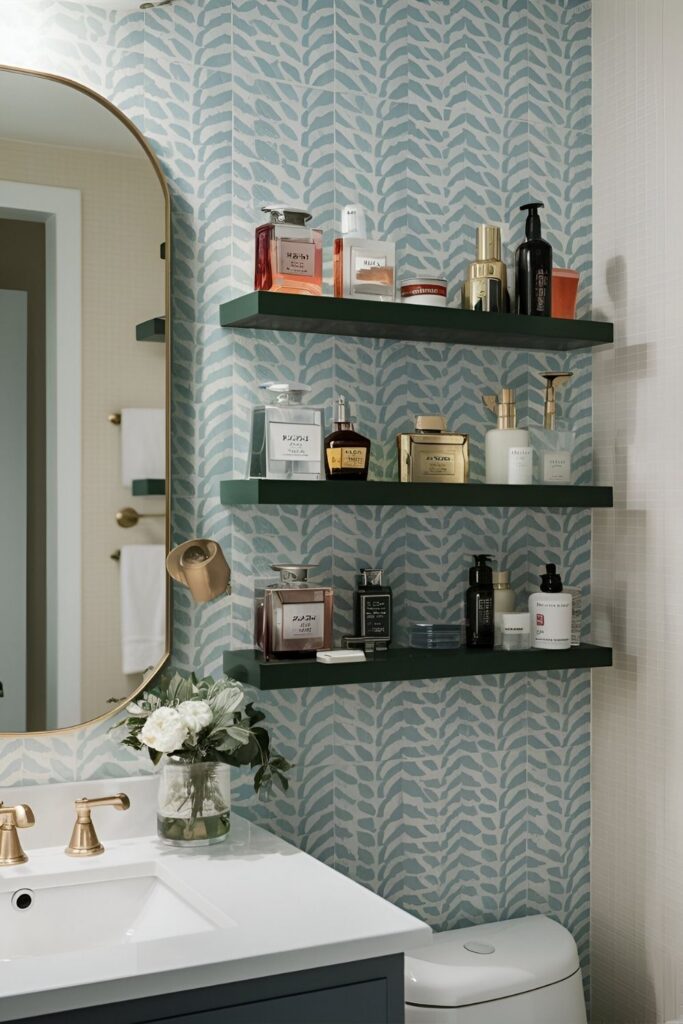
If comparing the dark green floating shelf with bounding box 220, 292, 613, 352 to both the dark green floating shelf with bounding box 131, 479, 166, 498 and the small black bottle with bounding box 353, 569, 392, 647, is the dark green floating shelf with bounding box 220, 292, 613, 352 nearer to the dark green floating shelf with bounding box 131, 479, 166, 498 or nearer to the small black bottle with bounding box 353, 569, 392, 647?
the dark green floating shelf with bounding box 131, 479, 166, 498

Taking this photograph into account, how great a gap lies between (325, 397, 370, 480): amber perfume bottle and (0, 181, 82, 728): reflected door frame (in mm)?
420

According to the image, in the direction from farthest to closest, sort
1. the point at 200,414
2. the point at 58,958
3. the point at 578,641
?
the point at 578,641 < the point at 200,414 < the point at 58,958

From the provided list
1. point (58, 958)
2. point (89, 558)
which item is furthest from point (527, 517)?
point (58, 958)

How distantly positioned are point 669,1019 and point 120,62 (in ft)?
6.41

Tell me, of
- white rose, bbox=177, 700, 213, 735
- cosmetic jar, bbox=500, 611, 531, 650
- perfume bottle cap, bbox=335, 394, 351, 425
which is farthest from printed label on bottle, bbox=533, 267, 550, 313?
white rose, bbox=177, 700, 213, 735

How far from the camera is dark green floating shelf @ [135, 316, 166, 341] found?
182 cm

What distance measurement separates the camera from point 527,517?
2.17m

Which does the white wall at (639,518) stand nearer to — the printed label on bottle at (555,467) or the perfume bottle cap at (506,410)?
the printed label on bottle at (555,467)

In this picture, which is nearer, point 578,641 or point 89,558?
point 89,558

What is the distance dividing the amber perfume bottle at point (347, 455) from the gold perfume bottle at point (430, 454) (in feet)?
0.35

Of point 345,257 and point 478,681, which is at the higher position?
point 345,257

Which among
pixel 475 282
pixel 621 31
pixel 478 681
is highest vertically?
pixel 621 31

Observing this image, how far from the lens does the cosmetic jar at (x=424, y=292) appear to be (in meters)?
1.92

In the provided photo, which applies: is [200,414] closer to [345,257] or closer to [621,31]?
[345,257]
